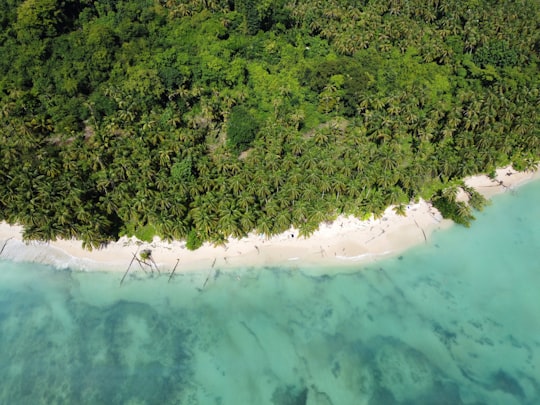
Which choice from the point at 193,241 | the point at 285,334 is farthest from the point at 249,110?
the point at 285,334

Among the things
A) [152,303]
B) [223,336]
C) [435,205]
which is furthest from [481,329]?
[152,303]

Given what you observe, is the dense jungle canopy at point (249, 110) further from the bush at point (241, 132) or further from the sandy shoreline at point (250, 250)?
the sandy shoreline at point (250, 250)

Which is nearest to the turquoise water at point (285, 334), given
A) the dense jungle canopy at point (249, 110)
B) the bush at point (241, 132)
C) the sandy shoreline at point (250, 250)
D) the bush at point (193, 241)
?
the sandy shoreline at point (250, 250)

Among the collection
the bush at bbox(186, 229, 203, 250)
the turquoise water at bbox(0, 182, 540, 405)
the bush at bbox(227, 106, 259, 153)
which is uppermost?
the bush at bbox(227, 106, 259, 153)

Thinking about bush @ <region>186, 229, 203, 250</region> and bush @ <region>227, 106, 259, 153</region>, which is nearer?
bush @ <region>186, 229, 203, 250</region>

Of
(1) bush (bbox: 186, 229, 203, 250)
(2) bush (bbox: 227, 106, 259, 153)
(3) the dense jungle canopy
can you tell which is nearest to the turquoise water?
(1) bush (bbox: 186, 229, 203, 250)

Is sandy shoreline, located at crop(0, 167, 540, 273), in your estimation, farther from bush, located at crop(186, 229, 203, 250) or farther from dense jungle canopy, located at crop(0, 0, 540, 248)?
dense jungle canopy, located at crop(0, 0, 540, 248)
